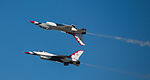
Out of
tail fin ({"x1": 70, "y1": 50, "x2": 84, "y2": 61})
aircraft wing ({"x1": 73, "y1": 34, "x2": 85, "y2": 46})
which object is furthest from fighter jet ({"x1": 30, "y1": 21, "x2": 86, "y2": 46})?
tail fin ({"x1": 70, "y1": 50, "x2": 84, "y2": 61})

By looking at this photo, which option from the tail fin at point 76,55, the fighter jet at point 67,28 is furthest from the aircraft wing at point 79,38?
the tail fin at point 76,55

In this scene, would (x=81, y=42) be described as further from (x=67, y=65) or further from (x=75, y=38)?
(x=67, y=65)

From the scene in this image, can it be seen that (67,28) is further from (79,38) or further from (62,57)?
(62,57)

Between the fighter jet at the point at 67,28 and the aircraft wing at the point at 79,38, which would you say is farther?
the aircraft wing at the point at 79,38

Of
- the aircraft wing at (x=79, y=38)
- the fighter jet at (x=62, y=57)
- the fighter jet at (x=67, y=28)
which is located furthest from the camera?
the aircraft wing at (x=79, y=38)

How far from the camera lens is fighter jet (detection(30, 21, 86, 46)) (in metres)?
136

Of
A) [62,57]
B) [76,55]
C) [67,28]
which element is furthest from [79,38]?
[62,57]

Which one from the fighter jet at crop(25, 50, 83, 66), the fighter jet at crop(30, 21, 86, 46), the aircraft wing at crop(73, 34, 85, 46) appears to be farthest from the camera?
the aircraft wing at crop(73, 34, 85, 46)

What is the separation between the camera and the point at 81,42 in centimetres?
13812

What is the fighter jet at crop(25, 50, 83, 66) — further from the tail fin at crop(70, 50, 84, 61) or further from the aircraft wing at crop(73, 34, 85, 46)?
the aircraft wing at crop(73, 34, 85, 46)

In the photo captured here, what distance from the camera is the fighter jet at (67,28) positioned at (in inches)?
5359

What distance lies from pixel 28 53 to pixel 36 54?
2584mm

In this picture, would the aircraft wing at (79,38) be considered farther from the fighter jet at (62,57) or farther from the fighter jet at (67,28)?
the fighter jet at (62,57)

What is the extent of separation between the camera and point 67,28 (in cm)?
13675
